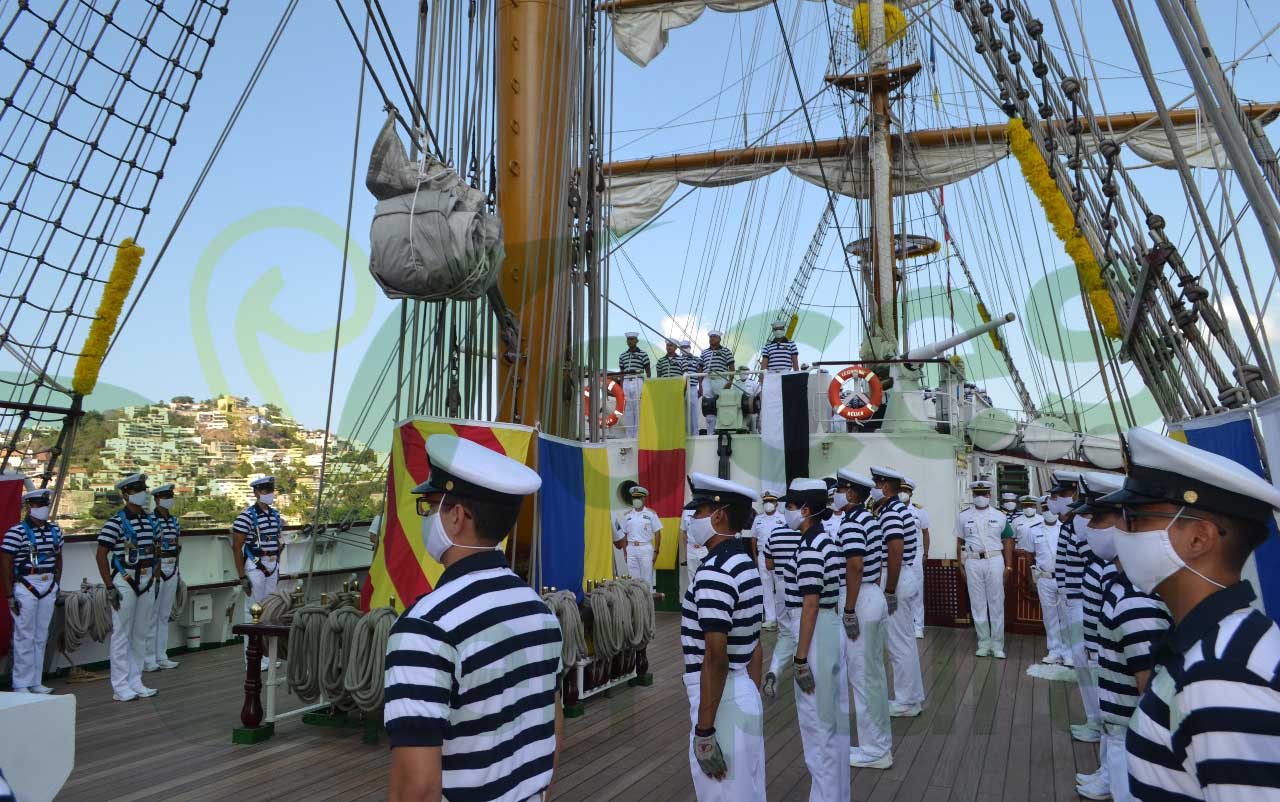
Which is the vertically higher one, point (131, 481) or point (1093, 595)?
point (131, 481)

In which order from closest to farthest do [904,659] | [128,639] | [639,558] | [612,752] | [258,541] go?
[612,752]
[904,659]
[128,639]
[258,541]
[639,558]

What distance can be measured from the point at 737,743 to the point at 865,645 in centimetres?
243

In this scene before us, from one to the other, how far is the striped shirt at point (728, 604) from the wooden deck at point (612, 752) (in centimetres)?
179

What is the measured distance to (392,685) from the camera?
1.75 metres

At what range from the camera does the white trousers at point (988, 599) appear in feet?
31.5

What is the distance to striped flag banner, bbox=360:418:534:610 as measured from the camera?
217 inches

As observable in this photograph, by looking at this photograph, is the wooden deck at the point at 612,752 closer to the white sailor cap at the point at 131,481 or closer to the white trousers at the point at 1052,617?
the white trousers at the point at 1052,617

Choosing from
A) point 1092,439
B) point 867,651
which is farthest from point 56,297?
point 1092,439

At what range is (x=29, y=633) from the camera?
23.7 ft

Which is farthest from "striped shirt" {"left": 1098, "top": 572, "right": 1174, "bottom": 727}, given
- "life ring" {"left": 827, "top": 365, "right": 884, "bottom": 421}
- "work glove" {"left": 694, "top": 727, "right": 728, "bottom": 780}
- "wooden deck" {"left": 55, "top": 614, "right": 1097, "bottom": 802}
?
"life ring" {"left": 827, "top": 365, "right": 884, "bottom": 421}

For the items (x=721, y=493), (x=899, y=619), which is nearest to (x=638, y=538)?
(x=899, y=619)

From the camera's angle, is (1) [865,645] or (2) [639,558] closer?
(1) [865,645]

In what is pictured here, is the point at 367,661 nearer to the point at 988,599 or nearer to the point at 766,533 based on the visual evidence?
the point at 766,533

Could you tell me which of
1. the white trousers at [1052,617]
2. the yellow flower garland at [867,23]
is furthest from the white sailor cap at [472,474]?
the yellow flower garland at [867,23]
